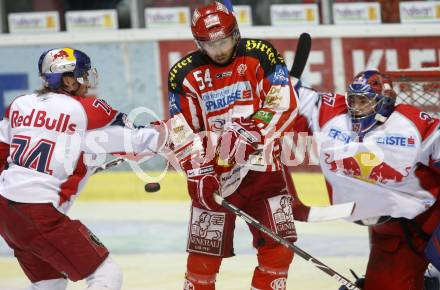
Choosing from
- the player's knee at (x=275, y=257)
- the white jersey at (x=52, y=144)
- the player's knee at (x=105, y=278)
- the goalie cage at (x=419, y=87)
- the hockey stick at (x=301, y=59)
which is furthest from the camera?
the goalie cage at (x=419, y=87)

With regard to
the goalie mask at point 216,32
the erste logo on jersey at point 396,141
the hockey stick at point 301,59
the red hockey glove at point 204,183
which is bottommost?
the red hockey glove at point 204,183

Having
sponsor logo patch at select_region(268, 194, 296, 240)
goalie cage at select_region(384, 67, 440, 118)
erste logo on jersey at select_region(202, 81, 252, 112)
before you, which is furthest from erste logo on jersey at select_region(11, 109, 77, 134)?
goalie cage at select_region(384, 67, 440, 118)

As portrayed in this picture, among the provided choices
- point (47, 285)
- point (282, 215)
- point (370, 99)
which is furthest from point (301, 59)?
point (47, 285)

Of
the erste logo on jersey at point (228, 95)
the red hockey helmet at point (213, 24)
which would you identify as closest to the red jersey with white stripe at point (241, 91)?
the erste logo on jersey at point (228, 95)

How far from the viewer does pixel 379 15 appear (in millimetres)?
8156

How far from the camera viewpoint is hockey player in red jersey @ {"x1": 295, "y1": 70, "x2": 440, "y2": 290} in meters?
4.91

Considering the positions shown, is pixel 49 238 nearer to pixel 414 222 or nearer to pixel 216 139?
pixel 216 139

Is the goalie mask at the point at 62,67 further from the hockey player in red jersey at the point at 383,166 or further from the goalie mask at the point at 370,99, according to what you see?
the goalie mask at the point at 370,99

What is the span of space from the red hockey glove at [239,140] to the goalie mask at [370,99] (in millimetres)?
477

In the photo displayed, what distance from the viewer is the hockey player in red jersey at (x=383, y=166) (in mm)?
4910

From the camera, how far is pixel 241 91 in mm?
4812

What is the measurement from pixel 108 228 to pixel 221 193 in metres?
2.70

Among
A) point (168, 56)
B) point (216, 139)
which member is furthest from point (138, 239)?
point (216, 139)

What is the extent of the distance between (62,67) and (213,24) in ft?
2.27
